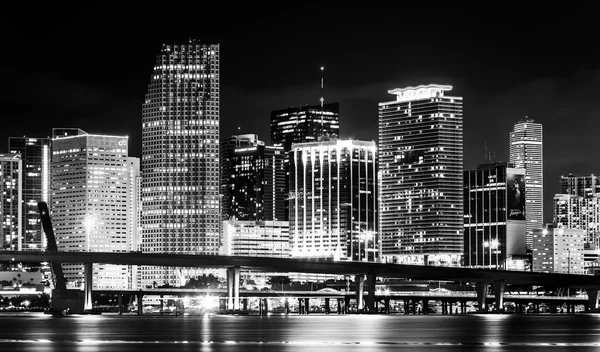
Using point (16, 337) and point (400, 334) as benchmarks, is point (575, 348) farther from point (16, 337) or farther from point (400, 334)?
point (16, 337)

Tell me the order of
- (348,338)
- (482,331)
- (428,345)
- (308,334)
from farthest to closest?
(482,331), (308,334), (348,338), (428,345)

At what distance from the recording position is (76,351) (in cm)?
10112

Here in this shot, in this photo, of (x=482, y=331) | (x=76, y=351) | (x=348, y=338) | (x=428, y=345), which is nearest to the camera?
(x=76, y=351)

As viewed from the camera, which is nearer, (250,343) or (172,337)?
(250,343)

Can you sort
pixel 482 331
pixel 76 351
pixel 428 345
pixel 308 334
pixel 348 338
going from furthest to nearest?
1. pixel 482 331
2. pixel 308 334
3. pixel 348 338
4. pixel 428 345
5. pixel 76 351

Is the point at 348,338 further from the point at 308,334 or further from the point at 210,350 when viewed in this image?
the point at 210,350

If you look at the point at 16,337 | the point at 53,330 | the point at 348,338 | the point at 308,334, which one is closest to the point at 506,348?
the point at 348,338

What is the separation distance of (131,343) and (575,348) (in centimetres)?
4116

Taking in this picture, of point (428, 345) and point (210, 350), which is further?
point (428, 345)

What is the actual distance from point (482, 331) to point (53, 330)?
52.7 m

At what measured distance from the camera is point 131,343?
115m

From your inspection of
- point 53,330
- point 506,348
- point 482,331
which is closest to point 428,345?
point 506,348

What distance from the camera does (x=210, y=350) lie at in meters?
101

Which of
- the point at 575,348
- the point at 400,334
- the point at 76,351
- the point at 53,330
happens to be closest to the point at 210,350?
the point at 76,351
